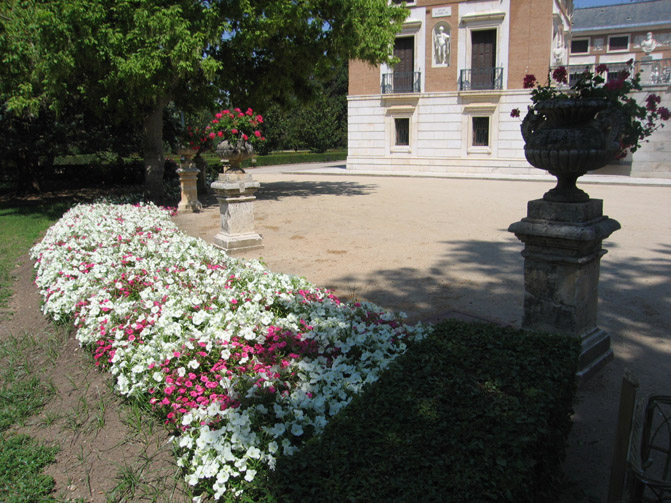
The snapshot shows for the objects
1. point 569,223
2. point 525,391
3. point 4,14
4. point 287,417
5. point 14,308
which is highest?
point 4,14

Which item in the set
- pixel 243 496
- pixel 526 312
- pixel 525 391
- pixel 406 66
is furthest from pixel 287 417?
pixel 406 66

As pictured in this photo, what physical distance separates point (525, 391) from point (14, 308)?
5767 millimetres

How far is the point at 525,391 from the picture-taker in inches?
93.0

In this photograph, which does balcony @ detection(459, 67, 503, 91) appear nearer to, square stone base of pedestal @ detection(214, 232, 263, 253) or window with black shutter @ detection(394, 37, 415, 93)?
window with black shutter @ detection(394, 37, 415, 93)

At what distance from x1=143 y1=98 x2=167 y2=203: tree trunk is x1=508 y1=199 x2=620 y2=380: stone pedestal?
39.4 ft

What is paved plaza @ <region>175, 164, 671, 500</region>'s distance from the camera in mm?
3631

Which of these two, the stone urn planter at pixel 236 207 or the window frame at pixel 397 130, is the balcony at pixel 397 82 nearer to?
the window frame at pixel 397 130

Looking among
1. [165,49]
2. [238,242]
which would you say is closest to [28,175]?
[165,49]

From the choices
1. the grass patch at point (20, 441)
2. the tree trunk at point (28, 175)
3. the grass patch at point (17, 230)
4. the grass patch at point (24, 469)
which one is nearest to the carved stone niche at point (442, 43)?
the tree trunk at point (28, 175)

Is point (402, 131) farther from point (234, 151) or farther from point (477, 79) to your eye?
point (234, 151)

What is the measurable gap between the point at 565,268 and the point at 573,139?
903 mm

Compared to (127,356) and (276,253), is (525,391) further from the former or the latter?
(276,253)

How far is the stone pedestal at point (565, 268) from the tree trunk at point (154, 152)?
1201 centimetres

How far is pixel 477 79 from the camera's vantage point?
2417 centimetres
